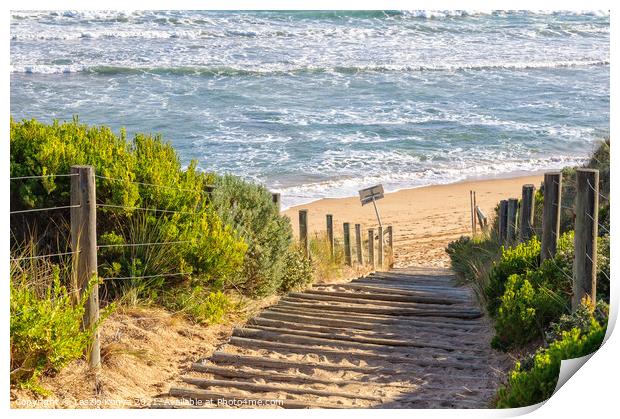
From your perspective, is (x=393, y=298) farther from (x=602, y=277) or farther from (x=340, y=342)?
(x=602, y=277)

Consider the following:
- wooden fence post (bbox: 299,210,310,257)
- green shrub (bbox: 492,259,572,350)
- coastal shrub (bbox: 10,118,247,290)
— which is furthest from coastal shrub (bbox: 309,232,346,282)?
green shrub (bbox: 492,259,572,350)

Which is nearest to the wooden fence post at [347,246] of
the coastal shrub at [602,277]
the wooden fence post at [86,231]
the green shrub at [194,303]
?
the green shrub at [194,303]

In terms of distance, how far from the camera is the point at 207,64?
2527 cm

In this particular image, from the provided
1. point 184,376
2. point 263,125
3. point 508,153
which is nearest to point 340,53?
point 263,125

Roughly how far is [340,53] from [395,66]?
166 centimetres

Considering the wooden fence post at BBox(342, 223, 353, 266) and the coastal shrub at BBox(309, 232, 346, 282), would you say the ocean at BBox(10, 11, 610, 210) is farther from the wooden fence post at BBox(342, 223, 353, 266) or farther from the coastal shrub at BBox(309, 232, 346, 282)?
the coastal shrub at BBox(309, 232, 346, 282)

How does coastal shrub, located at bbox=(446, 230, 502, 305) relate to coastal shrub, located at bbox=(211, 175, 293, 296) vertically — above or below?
below

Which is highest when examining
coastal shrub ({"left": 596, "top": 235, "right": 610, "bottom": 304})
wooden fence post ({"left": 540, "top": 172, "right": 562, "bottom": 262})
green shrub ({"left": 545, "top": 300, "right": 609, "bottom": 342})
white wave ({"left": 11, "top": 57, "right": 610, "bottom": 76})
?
white wave ({"left": 11, "top": 57, "right": 610, "bottom": 76})

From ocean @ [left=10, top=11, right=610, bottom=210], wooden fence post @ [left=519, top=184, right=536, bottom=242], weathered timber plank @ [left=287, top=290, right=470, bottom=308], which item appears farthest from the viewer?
ocean @ [left=10, top=11, right=610, bottom=210]

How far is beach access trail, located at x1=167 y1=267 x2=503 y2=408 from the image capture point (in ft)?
20.8

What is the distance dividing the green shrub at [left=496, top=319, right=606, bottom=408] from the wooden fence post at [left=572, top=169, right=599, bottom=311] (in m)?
0.64

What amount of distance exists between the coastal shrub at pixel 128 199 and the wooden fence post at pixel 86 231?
0.70m

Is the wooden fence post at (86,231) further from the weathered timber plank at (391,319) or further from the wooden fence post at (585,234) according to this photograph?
the wooden fence post at (585,234)

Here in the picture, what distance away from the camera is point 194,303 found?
8078 mm
